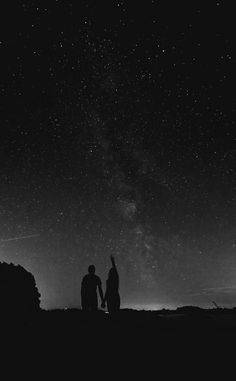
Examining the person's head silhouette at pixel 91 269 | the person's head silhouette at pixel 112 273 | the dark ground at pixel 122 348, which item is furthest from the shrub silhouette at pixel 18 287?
the dark ground at pixel 122 348

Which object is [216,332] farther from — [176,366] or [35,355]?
[35,355]

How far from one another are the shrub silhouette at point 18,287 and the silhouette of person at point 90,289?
21.7 feet

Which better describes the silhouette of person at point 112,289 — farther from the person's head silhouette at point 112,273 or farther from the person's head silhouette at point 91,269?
the person's head silhouette at point 91,269

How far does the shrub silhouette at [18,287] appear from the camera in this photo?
1787 centimetres

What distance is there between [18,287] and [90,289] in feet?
30.3

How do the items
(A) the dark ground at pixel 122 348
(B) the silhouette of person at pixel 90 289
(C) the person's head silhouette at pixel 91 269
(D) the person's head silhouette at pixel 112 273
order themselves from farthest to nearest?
1. (D) the person's head silhouette at pixel 112 273
2. (B) the silhouette of person at pixel 90 289
3. (C) the person's head silhouette at pixel 91 269
4. (A) the dark ground at pixel 122 348

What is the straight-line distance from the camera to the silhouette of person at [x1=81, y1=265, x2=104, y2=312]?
36.8 ft

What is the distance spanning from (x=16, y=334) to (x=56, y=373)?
3.22m

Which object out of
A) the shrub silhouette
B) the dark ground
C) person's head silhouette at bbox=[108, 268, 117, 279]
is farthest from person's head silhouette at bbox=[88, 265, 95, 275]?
the shrub silhouette

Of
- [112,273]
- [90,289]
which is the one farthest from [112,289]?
[90,289]

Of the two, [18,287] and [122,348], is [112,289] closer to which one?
[122,348]

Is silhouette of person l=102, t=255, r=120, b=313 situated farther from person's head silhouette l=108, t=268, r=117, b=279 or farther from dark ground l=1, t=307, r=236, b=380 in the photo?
dark ground l=1, t=307, r=236, b=380

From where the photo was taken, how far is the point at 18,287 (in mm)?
19109

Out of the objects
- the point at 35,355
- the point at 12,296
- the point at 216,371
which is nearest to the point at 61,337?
the point at 35,355
